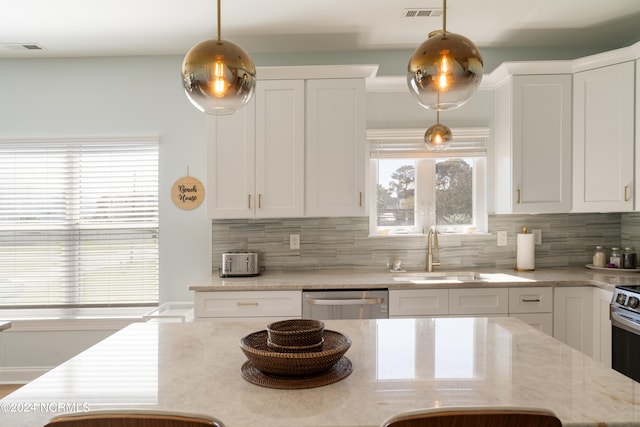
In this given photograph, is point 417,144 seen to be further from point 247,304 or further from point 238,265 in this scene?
point 247,304

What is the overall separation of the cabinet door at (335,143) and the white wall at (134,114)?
3.40ft

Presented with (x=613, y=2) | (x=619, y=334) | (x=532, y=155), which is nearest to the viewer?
(x=619, y=334)

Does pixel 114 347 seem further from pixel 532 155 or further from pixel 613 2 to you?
pixel 613 2

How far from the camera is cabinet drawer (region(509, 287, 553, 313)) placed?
9.34 ft

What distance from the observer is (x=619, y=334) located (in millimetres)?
2584

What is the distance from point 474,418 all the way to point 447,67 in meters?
0.96

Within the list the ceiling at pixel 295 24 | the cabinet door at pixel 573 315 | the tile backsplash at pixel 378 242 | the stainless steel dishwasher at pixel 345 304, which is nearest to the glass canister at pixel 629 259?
the tile backsplash at pixel 378 242

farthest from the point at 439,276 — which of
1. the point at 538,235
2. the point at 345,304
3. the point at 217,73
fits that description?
the point at 217,73

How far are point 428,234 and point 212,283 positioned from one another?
5.76ft

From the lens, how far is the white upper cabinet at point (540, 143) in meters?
3.10

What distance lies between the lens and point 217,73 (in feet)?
3.99

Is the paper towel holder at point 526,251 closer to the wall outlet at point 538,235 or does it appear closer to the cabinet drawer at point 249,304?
the wall outlet at point 538,235

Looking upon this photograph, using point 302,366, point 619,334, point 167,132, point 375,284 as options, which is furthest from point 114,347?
point 619,334

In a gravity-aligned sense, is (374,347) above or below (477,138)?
below
